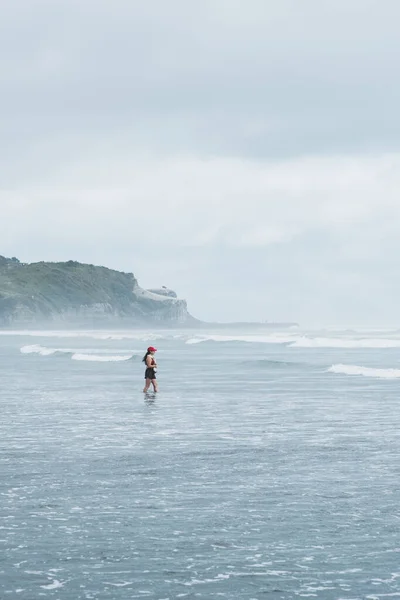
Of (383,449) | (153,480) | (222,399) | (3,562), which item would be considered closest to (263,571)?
(3,562)

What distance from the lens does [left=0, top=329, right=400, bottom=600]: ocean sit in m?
9.09

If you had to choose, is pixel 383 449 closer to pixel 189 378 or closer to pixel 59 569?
pixel 59 569

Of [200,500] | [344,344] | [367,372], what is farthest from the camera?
[344,344]

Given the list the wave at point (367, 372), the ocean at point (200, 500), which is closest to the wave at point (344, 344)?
the wave at point (367, 372)

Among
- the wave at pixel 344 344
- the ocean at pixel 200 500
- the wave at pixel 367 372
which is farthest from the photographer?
the wave at pixel 344 344

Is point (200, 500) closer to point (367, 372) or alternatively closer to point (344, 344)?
point (367, 372)

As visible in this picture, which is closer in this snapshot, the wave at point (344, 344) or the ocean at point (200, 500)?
the ocean at point (200, 500)

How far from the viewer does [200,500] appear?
12.7m

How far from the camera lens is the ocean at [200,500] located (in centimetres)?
909

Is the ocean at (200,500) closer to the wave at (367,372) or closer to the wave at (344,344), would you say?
the wave at (367,372)

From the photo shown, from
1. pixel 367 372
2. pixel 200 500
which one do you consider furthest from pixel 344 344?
pixel 200 500

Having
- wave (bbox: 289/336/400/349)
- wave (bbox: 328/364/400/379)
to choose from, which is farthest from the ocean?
wave (bbox: 289/336/400/349)

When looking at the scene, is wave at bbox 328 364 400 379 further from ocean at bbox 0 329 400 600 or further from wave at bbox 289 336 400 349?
wave at bbox 289 336 400 349

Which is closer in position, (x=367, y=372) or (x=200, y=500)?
(x=200, y=500)
